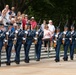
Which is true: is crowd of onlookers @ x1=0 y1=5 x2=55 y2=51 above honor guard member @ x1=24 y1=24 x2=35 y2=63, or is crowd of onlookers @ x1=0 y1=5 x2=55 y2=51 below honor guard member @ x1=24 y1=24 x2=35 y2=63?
above

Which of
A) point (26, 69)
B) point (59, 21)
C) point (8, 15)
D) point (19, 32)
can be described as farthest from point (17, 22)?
point (59, 21)

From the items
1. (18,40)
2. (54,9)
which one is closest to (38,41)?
(18,40)

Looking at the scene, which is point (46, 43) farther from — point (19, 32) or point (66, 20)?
point (66, 20)

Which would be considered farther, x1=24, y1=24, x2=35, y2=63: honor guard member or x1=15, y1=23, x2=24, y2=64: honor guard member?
x1=24, y1=24, x2=35, y2=63: honor guard member

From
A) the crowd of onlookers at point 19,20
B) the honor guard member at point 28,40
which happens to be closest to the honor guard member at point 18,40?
the honor guard member at point 28,40

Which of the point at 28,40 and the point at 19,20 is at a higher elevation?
the point at 19,20

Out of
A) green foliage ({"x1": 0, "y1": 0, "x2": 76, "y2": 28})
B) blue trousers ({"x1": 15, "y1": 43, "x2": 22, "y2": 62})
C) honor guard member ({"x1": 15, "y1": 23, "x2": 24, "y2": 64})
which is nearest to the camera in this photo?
honor guard member ({"x1": 15, "y1": 23, "x2": 24, "y2": 64})

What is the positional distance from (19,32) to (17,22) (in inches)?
92.5

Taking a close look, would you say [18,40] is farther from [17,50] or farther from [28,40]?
[28,40]

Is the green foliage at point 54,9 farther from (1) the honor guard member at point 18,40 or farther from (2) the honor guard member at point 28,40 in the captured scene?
(1) the honor guard member at point 18,40

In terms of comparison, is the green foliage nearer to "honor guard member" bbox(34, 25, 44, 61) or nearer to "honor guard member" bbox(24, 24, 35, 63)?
"honor guard member" bbox(34, 25, 44, 61)

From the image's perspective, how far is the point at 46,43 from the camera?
2420cm

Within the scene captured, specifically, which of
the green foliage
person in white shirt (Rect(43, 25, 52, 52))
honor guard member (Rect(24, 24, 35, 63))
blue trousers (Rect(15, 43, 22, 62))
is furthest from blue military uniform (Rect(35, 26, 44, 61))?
the green foliage

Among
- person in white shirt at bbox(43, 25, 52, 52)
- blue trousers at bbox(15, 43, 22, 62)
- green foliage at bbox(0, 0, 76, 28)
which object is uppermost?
green foliage at bbox(0, 0, 76, 28)
